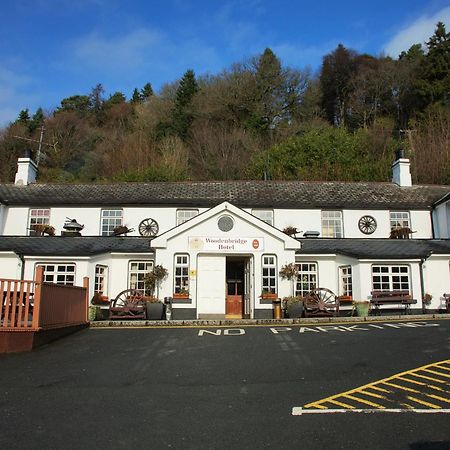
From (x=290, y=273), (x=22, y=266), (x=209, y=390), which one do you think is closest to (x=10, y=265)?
(x=22, y=266)

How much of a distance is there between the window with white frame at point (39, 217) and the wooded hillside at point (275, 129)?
38.7 ft

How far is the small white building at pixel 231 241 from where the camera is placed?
1984 cm

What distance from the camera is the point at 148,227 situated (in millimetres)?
24516

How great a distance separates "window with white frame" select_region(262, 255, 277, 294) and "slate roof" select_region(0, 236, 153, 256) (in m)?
5.23

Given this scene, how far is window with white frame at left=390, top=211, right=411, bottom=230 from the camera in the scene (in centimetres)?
2545

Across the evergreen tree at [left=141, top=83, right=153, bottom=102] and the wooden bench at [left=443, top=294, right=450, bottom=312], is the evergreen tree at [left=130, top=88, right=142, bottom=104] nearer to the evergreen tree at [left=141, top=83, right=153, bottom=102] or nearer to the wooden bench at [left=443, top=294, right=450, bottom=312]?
the evergreen tree at [left=141, top=83, right=153, bottom=102]

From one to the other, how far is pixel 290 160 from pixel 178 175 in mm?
9630

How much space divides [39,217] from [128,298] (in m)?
9.37

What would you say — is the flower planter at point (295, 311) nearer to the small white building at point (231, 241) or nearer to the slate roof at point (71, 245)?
the small white building at point (231, 241)

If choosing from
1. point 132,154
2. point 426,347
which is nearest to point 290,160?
point 132,154

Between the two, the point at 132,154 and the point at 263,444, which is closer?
the point at 263,444

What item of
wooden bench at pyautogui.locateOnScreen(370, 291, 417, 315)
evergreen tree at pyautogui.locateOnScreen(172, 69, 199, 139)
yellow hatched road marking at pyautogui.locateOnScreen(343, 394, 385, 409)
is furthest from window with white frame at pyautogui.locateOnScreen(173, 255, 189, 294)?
evergreen tree at pyautogui.locateOnScreen(172, 69, 199, 139)

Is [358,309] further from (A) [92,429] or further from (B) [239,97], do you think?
(B) [239,97]

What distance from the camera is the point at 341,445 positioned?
505 cm
